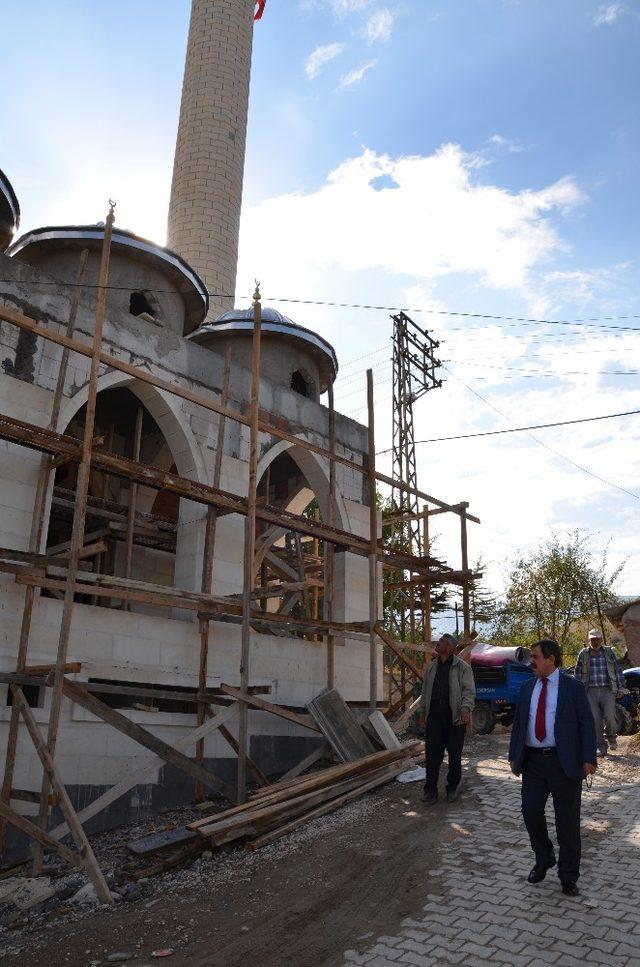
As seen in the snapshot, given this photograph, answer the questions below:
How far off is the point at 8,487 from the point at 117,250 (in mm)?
4979

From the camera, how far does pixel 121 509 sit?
11602 millimetres

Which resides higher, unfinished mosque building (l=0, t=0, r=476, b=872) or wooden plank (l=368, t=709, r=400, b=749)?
unfinished mosque building (l=0, t=0, r=476, b=872)

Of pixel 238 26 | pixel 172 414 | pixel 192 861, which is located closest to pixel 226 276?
pixel 238 26

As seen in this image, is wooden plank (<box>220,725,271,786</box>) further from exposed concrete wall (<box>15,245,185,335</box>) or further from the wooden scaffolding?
exposed concrete wall (<box>15,245,185,335</box>)

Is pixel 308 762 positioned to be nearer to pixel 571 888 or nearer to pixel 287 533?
pixel 571 888

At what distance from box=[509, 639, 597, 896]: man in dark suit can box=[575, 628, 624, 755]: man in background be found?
4891mm

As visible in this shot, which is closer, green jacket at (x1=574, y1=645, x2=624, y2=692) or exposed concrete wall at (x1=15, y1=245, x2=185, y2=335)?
green jacket at (x1=574, y1=645, x2=624, y2=692)

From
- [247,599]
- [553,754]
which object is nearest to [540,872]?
[553,754]

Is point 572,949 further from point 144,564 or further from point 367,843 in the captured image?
point 144,564

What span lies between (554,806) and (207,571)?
5.86 m

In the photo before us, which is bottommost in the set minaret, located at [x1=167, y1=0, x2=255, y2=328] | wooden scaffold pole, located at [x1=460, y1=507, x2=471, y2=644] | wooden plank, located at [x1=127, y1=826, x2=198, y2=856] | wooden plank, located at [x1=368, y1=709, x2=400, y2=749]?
wooden plank, located at [x1=127, y1=826, x2=198, y2=856]

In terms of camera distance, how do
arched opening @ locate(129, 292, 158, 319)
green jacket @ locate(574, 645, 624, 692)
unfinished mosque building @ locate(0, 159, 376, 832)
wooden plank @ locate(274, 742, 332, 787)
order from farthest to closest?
arched opening @ locate(129, 292, 158, 319) → green jacket @ locate(574, 645, 624, 692) → wooden plank @ locate(274, 742, 332, 787) → unfinished mosque building @ locate(0, 159, 376, 832)

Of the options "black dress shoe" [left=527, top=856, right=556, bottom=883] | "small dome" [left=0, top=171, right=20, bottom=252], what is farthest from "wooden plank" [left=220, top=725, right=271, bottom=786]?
"small dome" [left=0, top=171, right=20, bottom=252]

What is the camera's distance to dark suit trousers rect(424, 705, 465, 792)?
782 centimetres
